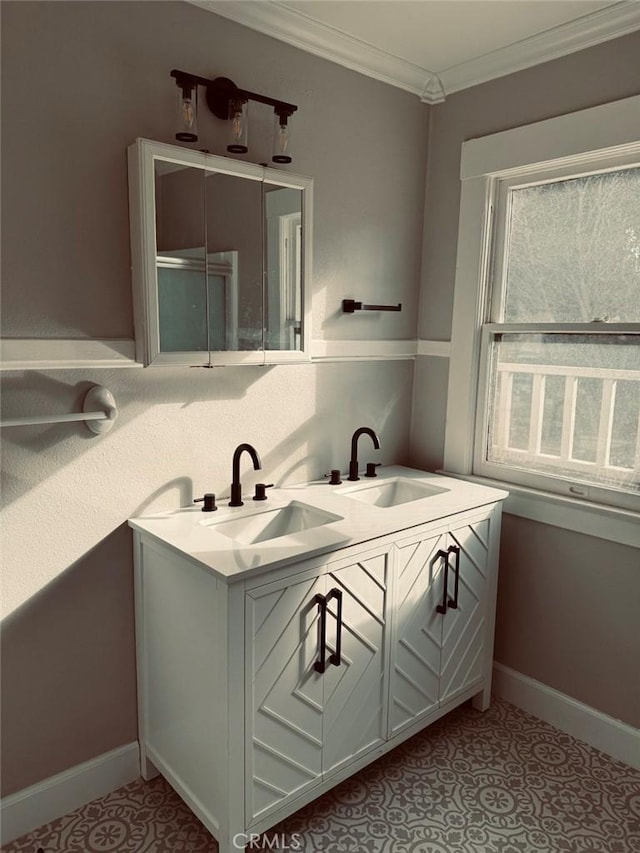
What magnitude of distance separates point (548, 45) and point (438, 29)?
0.39m

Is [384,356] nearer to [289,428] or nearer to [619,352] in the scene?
[289,428]

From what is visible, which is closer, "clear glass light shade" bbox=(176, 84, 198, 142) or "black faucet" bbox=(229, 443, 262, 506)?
"clear glass light shade" bbox=(176, 84, 198, 142)

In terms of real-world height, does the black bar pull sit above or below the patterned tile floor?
above

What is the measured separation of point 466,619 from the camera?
2.33 m

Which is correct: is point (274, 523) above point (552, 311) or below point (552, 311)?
below

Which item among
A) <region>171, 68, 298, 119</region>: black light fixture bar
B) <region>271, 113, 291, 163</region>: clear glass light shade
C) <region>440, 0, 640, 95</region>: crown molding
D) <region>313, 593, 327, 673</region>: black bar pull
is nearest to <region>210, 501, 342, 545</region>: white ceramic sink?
<region>313, 593, 327, 673</region>: black bar pull

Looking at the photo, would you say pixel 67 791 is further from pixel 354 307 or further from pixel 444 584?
pixel 354 307

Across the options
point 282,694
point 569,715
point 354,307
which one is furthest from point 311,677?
point 354,307

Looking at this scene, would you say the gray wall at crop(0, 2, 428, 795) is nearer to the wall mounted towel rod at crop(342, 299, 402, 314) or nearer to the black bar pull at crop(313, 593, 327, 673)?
the wall mounted towel rod at crop(342, 299, 402, 314)

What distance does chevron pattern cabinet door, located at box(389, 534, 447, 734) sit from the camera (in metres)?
2.04

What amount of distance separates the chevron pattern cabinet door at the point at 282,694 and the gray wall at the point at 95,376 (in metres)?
0.56

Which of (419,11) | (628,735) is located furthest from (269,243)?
(628,735)

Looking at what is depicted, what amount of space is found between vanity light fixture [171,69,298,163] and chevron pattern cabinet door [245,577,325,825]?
1.35 m

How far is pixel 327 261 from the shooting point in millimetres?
2418
